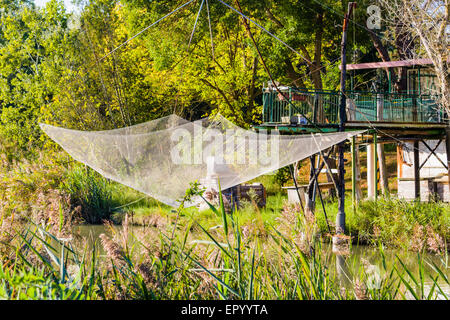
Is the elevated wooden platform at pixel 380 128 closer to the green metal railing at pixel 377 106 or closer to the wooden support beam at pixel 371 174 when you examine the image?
the green metal railing at pixel 377 106

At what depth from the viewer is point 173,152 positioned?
28.6ft

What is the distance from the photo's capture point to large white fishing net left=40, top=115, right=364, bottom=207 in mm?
7941

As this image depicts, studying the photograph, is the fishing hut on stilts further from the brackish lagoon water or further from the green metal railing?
the brackish lagoon water

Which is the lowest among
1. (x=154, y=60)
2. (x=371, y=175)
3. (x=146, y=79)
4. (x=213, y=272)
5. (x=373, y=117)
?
(x=213, y=272)

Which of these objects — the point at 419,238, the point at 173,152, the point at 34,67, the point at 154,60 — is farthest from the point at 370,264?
the point at 34,67

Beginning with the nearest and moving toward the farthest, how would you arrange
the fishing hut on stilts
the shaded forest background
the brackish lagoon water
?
the brackish lagoon water
the fishing hut on stilts
the shaded forest background

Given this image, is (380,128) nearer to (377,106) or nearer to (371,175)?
(377,106)

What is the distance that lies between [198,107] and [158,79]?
3751 millimetres

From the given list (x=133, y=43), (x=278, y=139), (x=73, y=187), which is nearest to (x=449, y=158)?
(x=278, y=139)

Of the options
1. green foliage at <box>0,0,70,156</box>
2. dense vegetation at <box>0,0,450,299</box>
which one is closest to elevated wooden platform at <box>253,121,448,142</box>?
dense vegetation at <box>0,0,450,299</box>

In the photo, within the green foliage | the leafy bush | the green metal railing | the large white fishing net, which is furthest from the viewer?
the green foliage

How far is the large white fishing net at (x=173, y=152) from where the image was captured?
26.1 ft

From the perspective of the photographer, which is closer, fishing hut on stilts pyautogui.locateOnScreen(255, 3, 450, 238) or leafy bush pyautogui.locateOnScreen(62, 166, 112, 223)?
fishing hut on stilts pyautogui.locateOnScreen(255, 3, 450, 238)

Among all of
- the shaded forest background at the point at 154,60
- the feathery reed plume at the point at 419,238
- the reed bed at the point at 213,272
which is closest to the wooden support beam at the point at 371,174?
the shaded forest background at the point at 154,60
